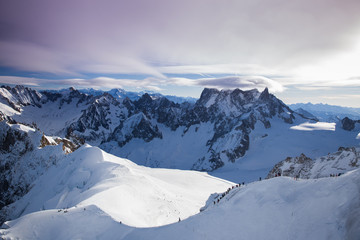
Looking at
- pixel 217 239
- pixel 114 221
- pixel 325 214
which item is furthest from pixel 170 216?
pixel 325 214

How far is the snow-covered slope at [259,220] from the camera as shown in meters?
12.5

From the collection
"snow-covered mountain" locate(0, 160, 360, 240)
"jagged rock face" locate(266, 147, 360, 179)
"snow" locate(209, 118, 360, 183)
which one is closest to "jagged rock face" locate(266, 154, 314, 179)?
"jagged rock face" locate(266, 147, 360, 179)

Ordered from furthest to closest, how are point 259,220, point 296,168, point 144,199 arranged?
point 296,168
point 144,199
point 259,220

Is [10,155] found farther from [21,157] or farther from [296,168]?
[296,168]

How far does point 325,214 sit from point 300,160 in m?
51.7

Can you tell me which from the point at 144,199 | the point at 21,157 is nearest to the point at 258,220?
the point at 144,199

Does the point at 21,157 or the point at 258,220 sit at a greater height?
the point at 258,220

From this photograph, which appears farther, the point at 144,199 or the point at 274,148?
the point at 274,148

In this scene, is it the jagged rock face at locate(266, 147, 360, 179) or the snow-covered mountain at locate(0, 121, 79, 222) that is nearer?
the jagged rock face at locate(266, 147, 360, 179)

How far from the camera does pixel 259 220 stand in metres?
15.7

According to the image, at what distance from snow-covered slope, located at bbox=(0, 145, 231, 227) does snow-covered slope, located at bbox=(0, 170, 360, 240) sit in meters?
3.10

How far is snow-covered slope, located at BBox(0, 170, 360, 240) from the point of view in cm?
1249

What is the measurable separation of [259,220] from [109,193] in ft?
83.1

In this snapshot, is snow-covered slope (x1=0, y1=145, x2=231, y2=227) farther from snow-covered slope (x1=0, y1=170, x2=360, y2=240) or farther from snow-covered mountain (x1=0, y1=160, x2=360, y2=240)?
snow-covered slope (x1=0, y1=170, x2=360, y2=240)
